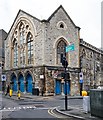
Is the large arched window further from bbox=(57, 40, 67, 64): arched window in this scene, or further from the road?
the road

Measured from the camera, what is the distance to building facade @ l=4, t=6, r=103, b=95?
3931 centimetres

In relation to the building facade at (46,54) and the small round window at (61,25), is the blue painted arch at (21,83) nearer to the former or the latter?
the building facade at (46,54)

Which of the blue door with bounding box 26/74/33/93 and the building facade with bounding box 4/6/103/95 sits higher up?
the building facade with bounding box 4/6/103/95

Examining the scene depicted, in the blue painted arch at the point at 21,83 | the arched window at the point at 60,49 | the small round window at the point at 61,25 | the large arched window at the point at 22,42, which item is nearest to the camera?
the arched window at the point at 60,49

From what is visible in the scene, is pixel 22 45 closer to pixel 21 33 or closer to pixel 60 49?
pixel 21 33

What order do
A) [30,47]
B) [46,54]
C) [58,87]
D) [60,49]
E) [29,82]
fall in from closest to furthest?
[46,54]
[58,87]
[60,49]
[29,82]
[30,47]

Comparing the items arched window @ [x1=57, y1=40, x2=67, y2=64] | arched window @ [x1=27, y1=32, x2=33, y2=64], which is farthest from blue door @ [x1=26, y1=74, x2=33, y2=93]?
arched window @ [x1=57, y1=40, x2=67, y2=64]

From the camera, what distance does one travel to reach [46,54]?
39.3 metres

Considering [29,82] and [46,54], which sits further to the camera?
[29,82]

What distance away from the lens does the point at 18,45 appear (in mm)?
45812

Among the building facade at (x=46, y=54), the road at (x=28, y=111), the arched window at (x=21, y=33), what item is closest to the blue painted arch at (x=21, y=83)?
the building facade at (x=46, y=54)

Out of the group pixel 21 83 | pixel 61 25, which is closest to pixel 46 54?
pixel 61 25

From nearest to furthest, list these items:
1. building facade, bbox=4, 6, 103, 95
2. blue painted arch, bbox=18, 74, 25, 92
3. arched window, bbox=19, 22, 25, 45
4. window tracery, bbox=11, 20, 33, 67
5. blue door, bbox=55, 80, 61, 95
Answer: building facade, bbox=4, 6, 103, 95 → blue door, bbox=55, 80, 61, 95 → window tracery, bbox=11, 20, 33, 67 → blue painted arch, bbox=18, 74, 25, 92 → arched window, bbox=19, 22, 25, 45

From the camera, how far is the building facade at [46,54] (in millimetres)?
39312
